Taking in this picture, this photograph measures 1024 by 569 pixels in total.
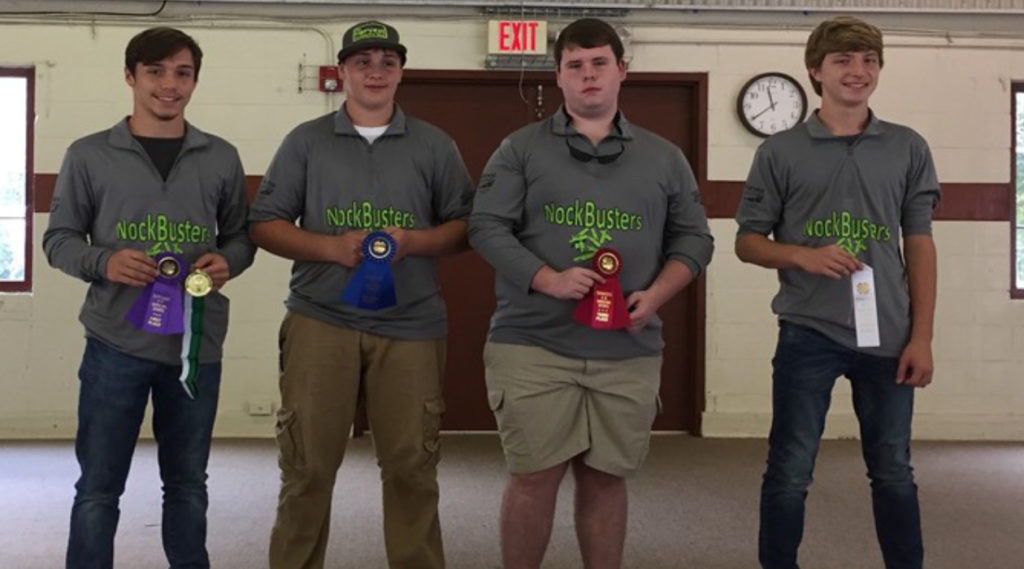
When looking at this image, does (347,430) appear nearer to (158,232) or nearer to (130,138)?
(158,232)

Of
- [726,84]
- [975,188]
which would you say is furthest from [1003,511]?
[726,84]

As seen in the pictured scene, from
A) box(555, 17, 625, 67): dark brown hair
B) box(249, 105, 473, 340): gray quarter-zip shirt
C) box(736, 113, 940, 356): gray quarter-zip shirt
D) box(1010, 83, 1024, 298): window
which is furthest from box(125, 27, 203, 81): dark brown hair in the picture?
box(1010, 83, 1024, 298): window

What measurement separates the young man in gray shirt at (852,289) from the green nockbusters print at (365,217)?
0.87 m

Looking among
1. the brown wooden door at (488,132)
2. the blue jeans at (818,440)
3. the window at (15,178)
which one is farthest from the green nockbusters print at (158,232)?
the window at (15,178)

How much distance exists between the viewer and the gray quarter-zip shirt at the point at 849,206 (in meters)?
2.44

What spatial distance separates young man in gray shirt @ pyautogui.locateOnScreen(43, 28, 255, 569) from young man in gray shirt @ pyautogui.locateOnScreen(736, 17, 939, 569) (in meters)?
1.33

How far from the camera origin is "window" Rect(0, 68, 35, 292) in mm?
5445

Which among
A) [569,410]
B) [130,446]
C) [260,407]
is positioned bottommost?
[260,407]

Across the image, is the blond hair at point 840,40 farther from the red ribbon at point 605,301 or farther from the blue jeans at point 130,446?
the blue jeans at point 130,446

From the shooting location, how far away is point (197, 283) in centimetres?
236

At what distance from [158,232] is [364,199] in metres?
0.48

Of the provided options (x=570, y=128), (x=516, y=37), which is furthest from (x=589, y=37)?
(x=516, y=37)

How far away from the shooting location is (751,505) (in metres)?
3.88

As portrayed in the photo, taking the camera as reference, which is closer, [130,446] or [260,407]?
[130,446]
